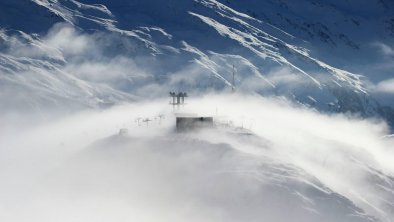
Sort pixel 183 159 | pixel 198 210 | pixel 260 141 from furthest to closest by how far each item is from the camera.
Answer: pixel 260 141 < pixel 183 159 < pixel 198 210

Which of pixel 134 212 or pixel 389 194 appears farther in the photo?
pixel 389 194

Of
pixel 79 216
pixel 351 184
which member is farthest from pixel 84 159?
pixel 351 184

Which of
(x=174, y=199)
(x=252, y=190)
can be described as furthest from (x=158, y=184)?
(x=252, y=190)

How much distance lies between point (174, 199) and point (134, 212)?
815 cm

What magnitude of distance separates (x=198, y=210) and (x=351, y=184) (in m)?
40.5

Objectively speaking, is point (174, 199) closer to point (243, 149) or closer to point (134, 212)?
point (134, 212)

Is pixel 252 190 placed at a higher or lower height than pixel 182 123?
lower

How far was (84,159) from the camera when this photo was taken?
620 feet

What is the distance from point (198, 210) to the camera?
Answer: 542 ft

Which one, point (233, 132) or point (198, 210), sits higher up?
point (233, 132)

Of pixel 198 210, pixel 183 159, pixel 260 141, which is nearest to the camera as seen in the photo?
pixel 198 210

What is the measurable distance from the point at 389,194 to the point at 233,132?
36.6m

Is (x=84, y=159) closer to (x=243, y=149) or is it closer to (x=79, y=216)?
(x=79, y=216)

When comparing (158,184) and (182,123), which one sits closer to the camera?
(158,184)
